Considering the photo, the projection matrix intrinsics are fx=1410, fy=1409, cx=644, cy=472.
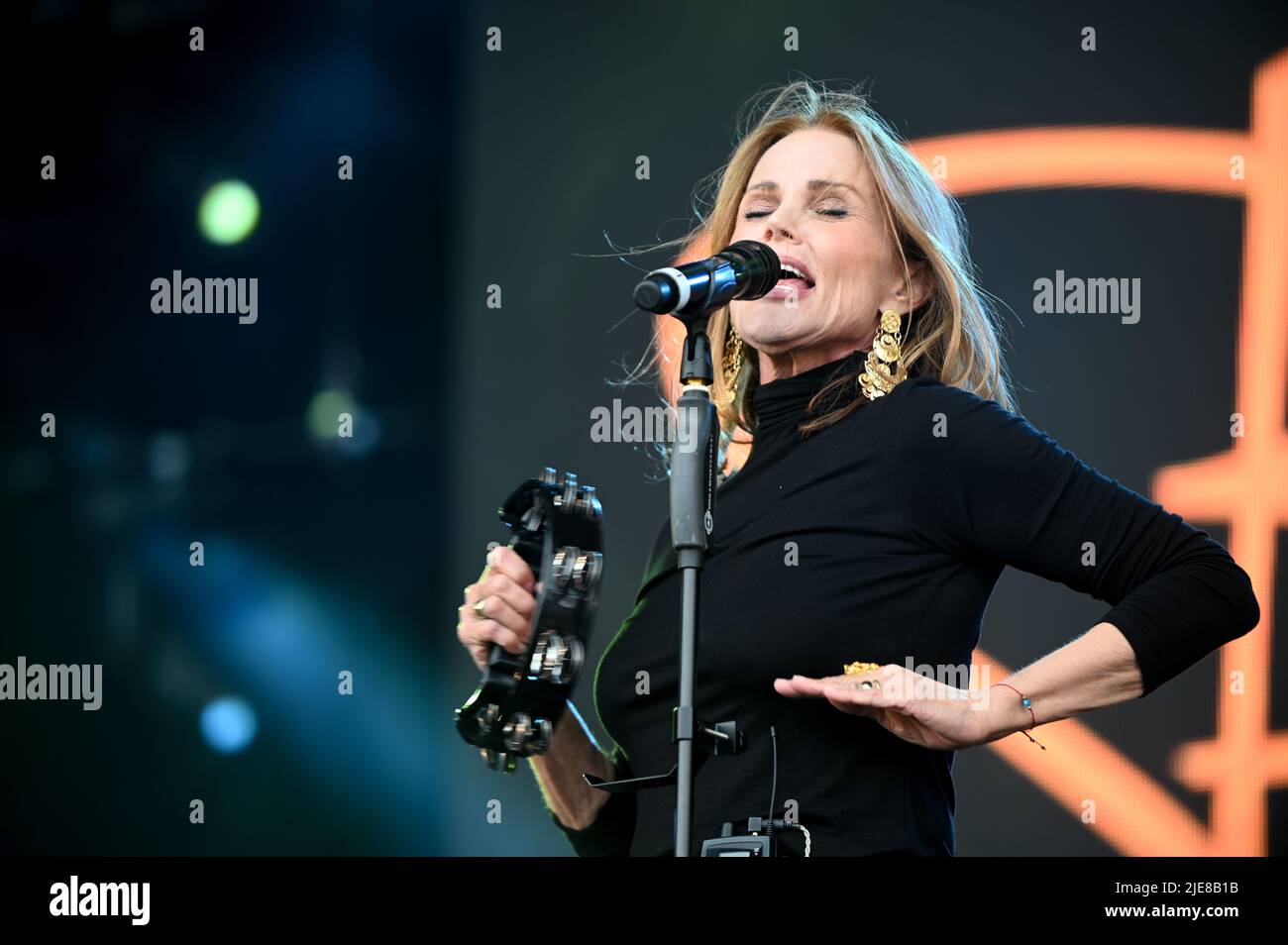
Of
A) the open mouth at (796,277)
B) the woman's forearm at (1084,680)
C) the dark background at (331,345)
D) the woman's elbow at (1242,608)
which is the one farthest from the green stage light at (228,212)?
the woman's elbow at (1242,608)

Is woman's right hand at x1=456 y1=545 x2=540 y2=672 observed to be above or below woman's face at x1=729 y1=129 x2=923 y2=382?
below

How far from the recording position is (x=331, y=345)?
319 centimetres

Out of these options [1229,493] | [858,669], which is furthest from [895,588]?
[1229,493]

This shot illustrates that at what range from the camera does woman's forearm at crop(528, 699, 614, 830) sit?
195 centimetres

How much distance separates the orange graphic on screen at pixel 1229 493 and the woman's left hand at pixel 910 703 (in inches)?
51.6

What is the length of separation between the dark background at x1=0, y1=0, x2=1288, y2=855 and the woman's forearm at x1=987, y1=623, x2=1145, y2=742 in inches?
59.5

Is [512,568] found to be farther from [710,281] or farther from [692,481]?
[710,281]

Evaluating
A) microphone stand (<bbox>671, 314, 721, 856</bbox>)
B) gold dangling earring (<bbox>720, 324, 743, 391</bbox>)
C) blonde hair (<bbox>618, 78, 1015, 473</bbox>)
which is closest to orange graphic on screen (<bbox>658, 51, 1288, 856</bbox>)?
gold dangling earring (<bbox>720, 324, 743, 391</bbox>)

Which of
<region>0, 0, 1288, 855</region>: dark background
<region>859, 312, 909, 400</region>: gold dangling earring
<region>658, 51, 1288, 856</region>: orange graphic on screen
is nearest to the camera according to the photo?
<region>859, 312, 909, 400</region>: gold dangling earring

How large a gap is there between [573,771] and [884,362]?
0.71 meters

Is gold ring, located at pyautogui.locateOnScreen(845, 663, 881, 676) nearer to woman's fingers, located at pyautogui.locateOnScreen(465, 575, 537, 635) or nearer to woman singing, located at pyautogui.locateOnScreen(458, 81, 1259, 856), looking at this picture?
woman singing, located at pyautogui.locateOnScreen(458, 81, 1259, 856)

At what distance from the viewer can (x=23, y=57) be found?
3.19 m
